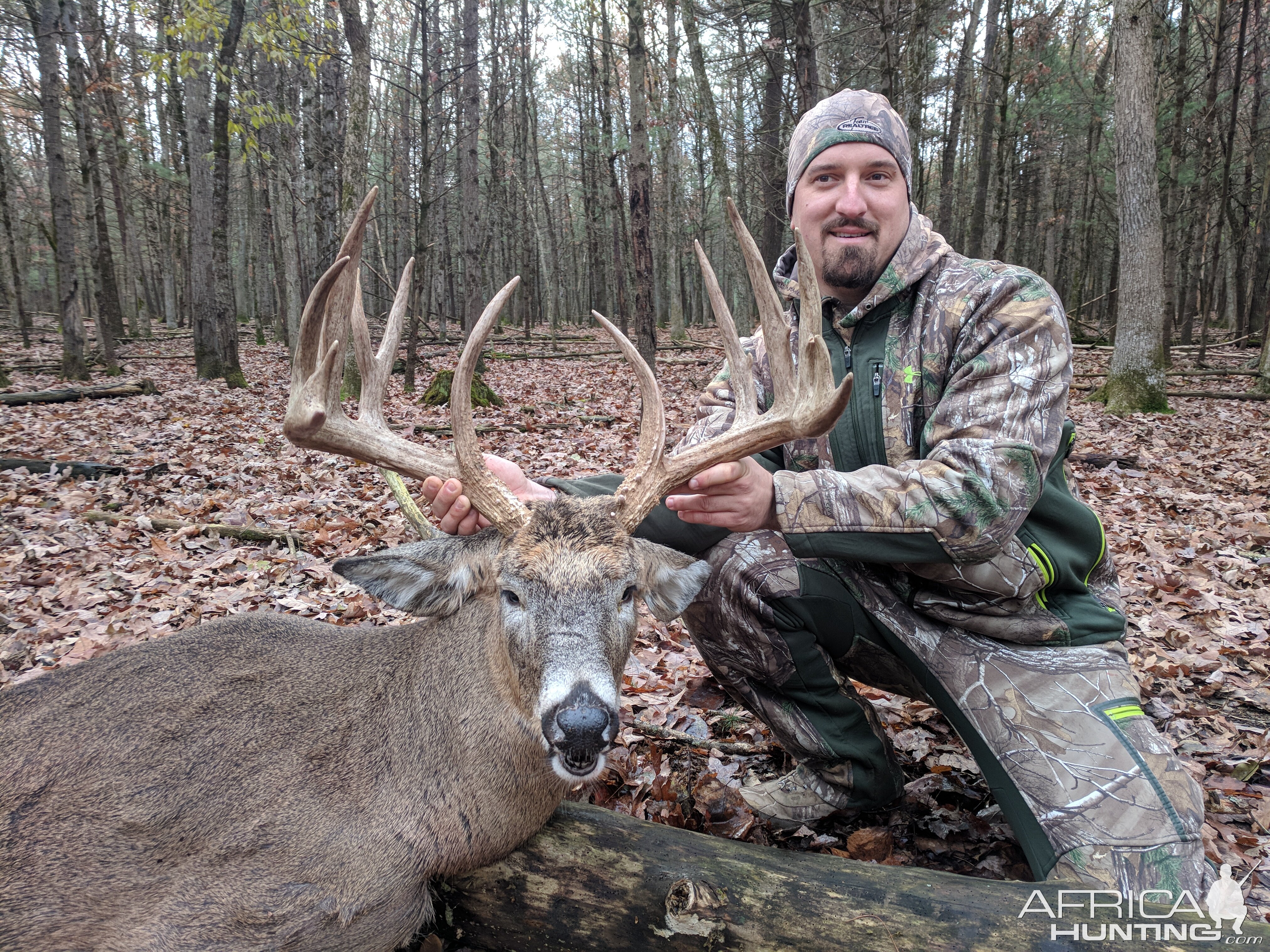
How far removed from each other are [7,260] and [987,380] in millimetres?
49515

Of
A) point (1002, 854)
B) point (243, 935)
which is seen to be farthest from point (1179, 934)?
point (243, 935)

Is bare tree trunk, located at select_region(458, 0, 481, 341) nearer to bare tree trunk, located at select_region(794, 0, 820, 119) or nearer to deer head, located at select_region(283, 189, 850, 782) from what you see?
bare tree trunk, located at select_region(794, 0, 820, 119)

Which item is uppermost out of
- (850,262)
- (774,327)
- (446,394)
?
(850,262)

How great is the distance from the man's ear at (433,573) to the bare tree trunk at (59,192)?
1326 cm

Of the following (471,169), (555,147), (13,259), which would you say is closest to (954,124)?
(471,169)

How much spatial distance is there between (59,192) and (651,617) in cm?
1381

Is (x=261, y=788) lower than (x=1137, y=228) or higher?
lower

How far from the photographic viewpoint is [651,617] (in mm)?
5387

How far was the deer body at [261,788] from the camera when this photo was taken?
225cm

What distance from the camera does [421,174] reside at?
13891 mm

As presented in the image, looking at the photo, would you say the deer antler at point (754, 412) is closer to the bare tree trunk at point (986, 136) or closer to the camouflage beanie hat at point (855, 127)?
the camouflage beanie hat at point (855, 127)

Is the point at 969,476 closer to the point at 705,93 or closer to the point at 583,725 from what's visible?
the point at 583,725

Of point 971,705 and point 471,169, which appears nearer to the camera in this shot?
point 971,705

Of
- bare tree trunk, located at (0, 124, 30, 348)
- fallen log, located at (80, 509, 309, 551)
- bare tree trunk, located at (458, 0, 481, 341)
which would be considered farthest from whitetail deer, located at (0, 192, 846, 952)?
bare tree trunk, located at (0, 124, 30, 348)
